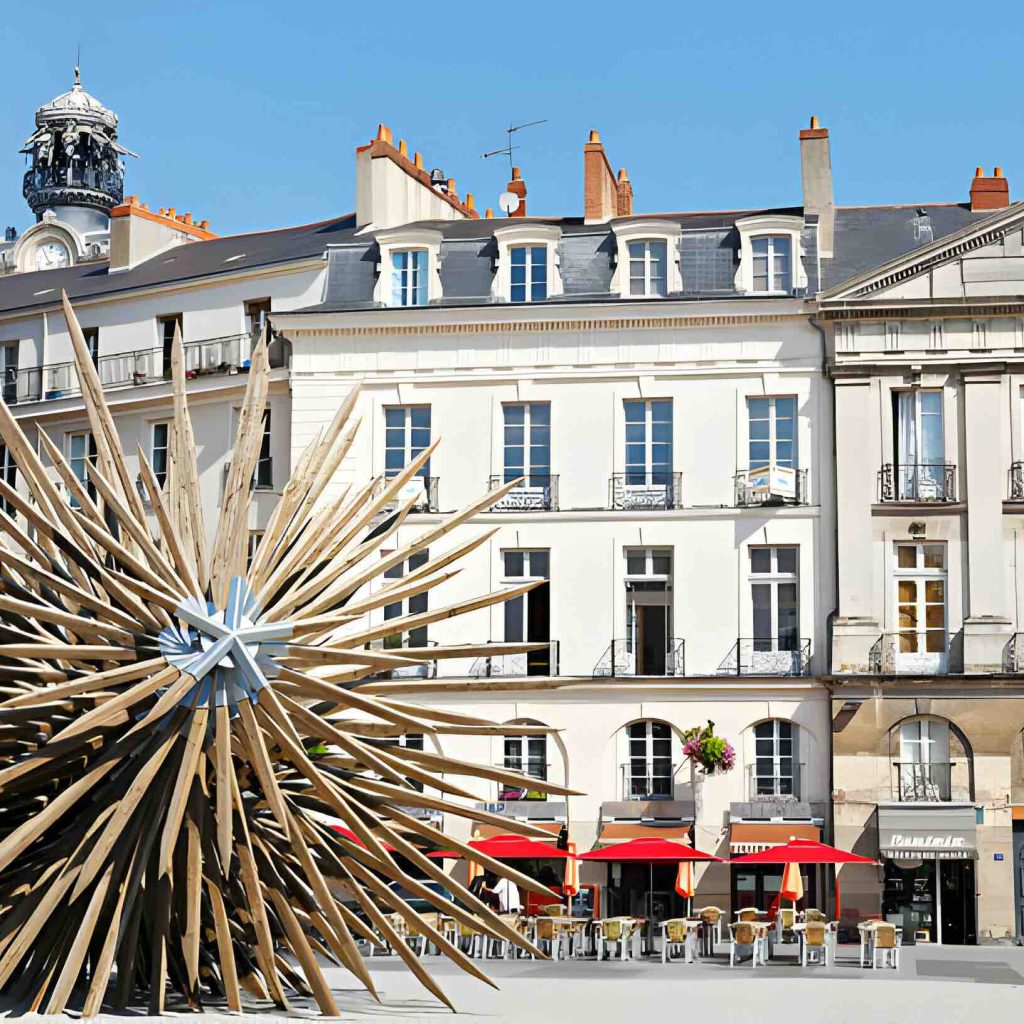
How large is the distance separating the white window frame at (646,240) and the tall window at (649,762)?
8.96m

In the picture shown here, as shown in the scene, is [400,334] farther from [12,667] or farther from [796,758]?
[12,667]

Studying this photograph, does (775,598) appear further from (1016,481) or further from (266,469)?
(266,469)

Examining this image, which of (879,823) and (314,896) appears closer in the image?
(314,896)

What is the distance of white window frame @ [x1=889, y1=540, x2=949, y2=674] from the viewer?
38875mm

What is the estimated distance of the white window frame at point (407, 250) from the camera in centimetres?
4200

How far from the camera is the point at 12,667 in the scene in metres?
18.9

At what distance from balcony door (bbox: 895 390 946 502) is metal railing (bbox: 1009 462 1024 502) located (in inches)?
52.7

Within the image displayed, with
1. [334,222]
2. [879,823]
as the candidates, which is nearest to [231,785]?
[879,823]

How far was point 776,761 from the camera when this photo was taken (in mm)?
39094

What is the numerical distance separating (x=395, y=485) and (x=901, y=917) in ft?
67.9

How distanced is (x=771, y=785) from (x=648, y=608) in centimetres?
442

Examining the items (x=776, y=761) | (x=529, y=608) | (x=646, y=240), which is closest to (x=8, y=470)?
(x=529, y=608)

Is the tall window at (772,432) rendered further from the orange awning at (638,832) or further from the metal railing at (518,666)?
the orange awning at (638,832)

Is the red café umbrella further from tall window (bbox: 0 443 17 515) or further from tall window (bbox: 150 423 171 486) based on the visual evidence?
tall window (bbox: 0 443 17 515)
